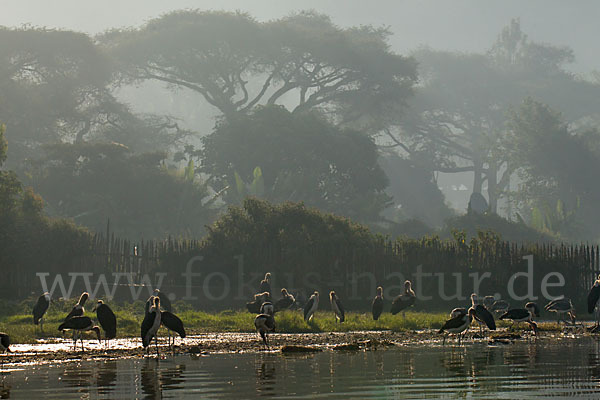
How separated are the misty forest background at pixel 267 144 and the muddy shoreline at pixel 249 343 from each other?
10654 millimetres

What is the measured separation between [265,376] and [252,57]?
200ft

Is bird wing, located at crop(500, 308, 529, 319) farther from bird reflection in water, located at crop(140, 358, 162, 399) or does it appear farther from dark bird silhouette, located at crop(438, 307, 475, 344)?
bird reflection in water, located at crop(140, 358, 162, 399)

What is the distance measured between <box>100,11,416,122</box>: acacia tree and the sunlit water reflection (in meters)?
55.6

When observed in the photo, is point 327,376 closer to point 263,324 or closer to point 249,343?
point 263,324

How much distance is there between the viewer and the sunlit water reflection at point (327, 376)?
446 inches

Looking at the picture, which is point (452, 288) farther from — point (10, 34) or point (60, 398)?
point (10, 34)

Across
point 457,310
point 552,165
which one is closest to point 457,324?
point 457,310

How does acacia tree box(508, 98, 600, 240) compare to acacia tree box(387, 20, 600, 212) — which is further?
acacia tree box(387, 20, 600, 212)

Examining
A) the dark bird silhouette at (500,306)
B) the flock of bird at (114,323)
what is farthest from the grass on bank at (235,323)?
the flock of bird at (114,323)

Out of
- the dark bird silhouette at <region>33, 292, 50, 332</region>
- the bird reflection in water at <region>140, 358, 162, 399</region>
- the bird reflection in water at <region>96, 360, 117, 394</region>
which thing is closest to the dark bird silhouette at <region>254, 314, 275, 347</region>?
the bird reflection in water at <region>140, 358, 162, 399</region>

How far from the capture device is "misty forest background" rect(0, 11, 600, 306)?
35.7 m

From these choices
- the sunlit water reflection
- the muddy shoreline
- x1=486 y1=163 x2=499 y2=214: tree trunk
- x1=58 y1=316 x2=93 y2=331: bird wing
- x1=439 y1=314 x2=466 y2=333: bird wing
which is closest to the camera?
the sunlit water reflection

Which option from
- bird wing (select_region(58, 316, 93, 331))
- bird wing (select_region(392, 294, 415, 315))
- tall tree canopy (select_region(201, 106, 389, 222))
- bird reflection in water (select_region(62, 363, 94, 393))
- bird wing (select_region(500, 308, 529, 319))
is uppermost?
tall tree canopy (select_region(201, 106, 389, 222))

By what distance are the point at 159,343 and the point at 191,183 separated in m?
38.0
